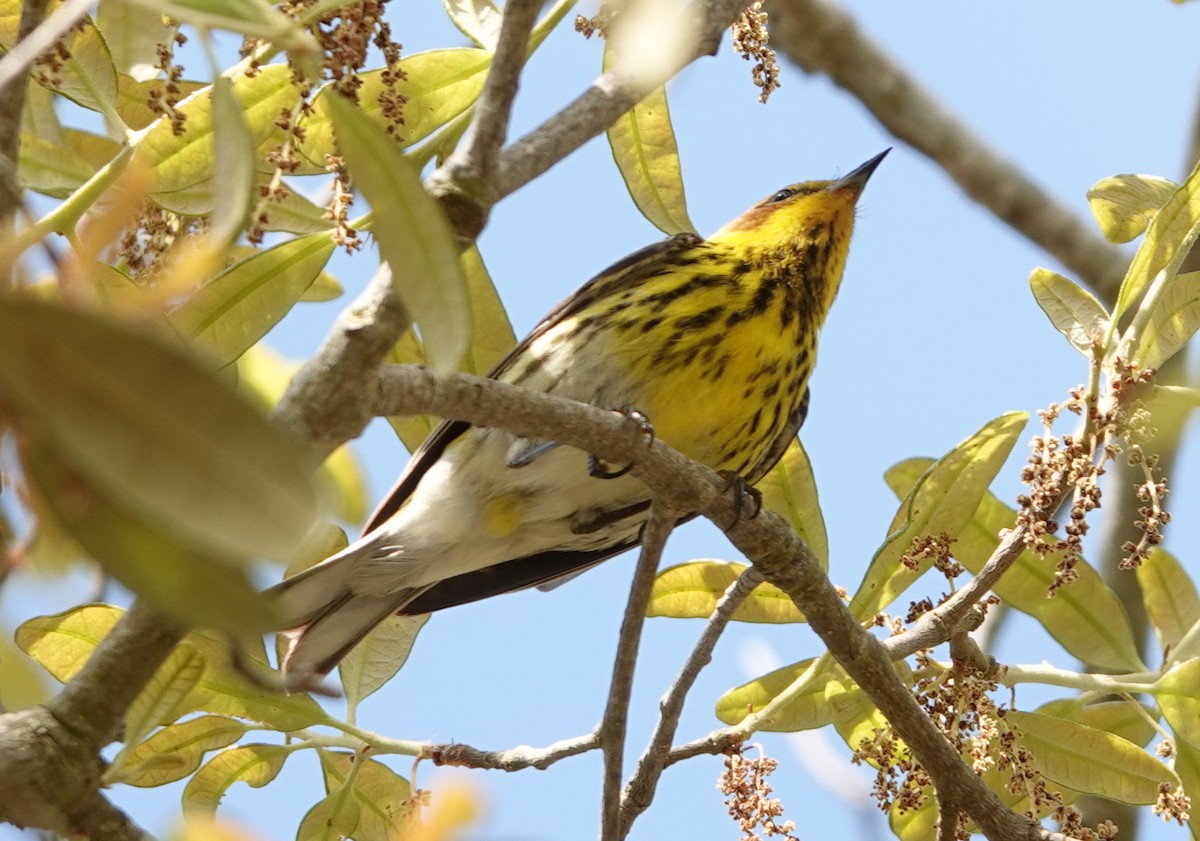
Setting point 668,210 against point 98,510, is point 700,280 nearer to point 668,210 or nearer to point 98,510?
point 668,210

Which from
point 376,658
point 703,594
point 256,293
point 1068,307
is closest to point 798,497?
point 703,594

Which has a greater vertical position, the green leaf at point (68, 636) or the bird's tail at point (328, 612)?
the bird's tail at point (328, 612)

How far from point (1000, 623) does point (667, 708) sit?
6.31ft

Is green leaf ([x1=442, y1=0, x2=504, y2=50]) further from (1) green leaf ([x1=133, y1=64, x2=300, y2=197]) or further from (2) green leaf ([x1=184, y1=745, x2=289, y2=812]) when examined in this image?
(2) green leaf ([x1=184, y1=745, x2=289, y2=812])

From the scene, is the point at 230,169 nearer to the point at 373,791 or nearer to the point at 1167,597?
the point at 373,791

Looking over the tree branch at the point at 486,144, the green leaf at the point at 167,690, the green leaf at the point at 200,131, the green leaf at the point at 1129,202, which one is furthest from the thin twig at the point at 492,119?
the green leaf at the point at 1129,202

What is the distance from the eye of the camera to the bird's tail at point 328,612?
10.4 feet

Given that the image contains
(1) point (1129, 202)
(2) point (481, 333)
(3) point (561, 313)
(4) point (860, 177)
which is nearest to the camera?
(1) point (1129, 202)

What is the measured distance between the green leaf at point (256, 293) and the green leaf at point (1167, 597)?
1834 mm

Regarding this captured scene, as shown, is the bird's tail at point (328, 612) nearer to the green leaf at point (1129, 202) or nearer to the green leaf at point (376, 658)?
the green leaf at point (376, 658)

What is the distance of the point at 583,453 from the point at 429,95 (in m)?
1.09

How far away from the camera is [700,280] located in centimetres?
347

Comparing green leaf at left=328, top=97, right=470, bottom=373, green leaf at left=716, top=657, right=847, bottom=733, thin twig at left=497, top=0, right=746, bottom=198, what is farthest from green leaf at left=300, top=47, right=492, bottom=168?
green leaf at left=328, top=97, right=470, bottom=373

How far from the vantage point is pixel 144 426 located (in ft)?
2.13
